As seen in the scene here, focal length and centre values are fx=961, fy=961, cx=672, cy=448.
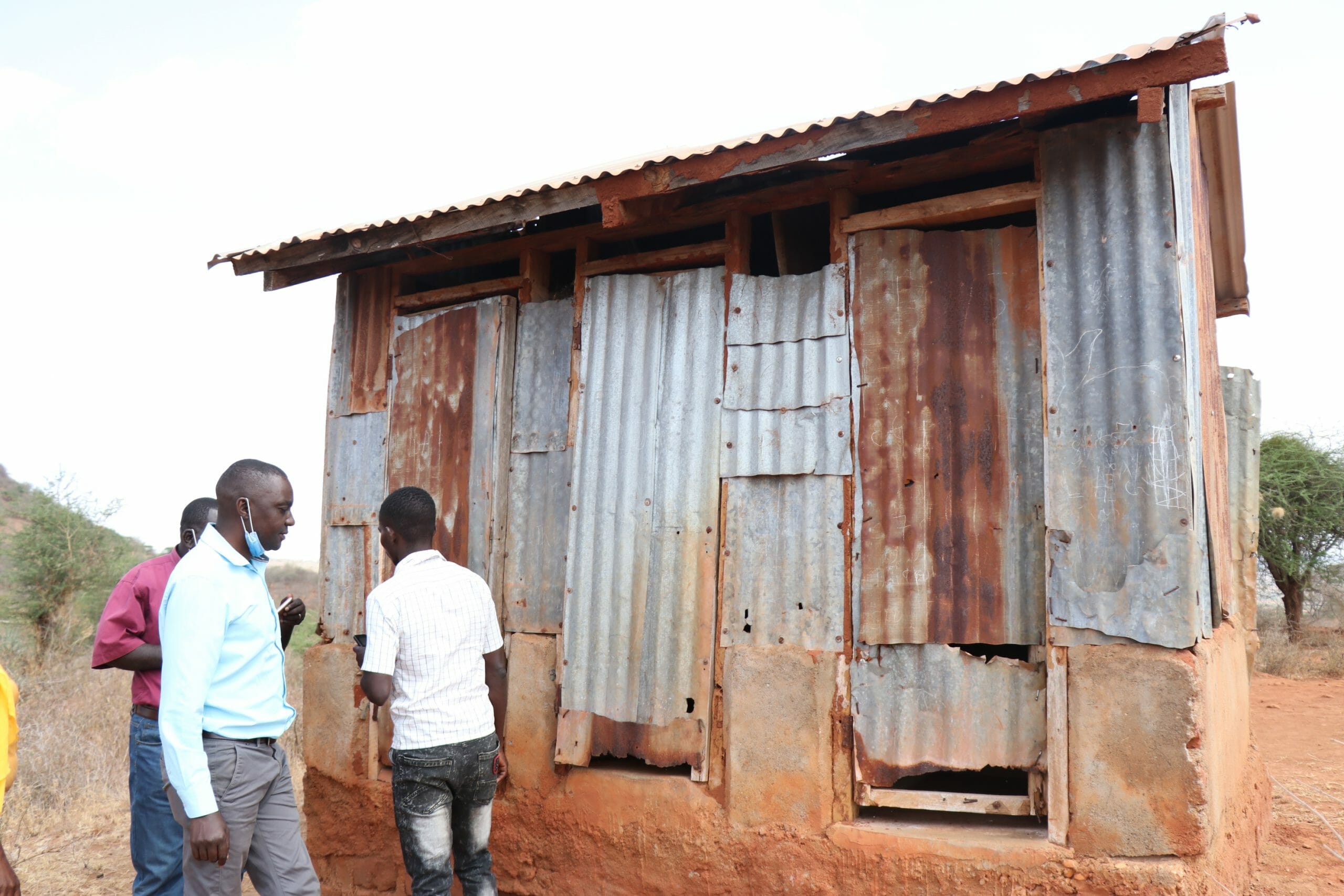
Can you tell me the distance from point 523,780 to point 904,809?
2.01m

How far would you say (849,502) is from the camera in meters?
4.47

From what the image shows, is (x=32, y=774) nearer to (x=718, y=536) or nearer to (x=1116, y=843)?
(x=718, y=536)

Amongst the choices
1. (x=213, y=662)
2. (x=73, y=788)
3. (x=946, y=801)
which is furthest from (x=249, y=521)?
(x=73, y=788)

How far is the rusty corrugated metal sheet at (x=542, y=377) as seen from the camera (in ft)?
17.7

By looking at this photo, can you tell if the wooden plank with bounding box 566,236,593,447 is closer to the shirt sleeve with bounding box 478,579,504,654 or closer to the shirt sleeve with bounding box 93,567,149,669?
the shirt sleeve with bounding box 478,579,504,654

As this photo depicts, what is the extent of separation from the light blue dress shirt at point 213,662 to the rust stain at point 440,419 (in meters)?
2.21

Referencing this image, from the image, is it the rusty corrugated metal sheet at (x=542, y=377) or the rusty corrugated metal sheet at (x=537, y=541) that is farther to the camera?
the rusty corrugated metal sheet at (x=542, y=377)

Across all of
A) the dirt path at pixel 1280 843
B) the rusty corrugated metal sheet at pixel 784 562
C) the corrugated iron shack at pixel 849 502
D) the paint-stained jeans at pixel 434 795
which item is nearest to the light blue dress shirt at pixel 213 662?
the paint-stained jeans at pixel 434 795

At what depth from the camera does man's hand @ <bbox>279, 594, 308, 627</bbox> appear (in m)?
3.92

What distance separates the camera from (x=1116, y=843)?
3793 millimetres

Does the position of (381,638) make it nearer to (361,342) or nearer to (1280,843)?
(361,342)

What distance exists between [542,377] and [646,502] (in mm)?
1061

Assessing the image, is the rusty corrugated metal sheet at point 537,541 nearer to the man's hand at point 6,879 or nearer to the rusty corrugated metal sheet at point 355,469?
the rusty corrugated metal sheet at point 355,469

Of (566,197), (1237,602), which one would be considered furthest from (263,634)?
(1237,602)
